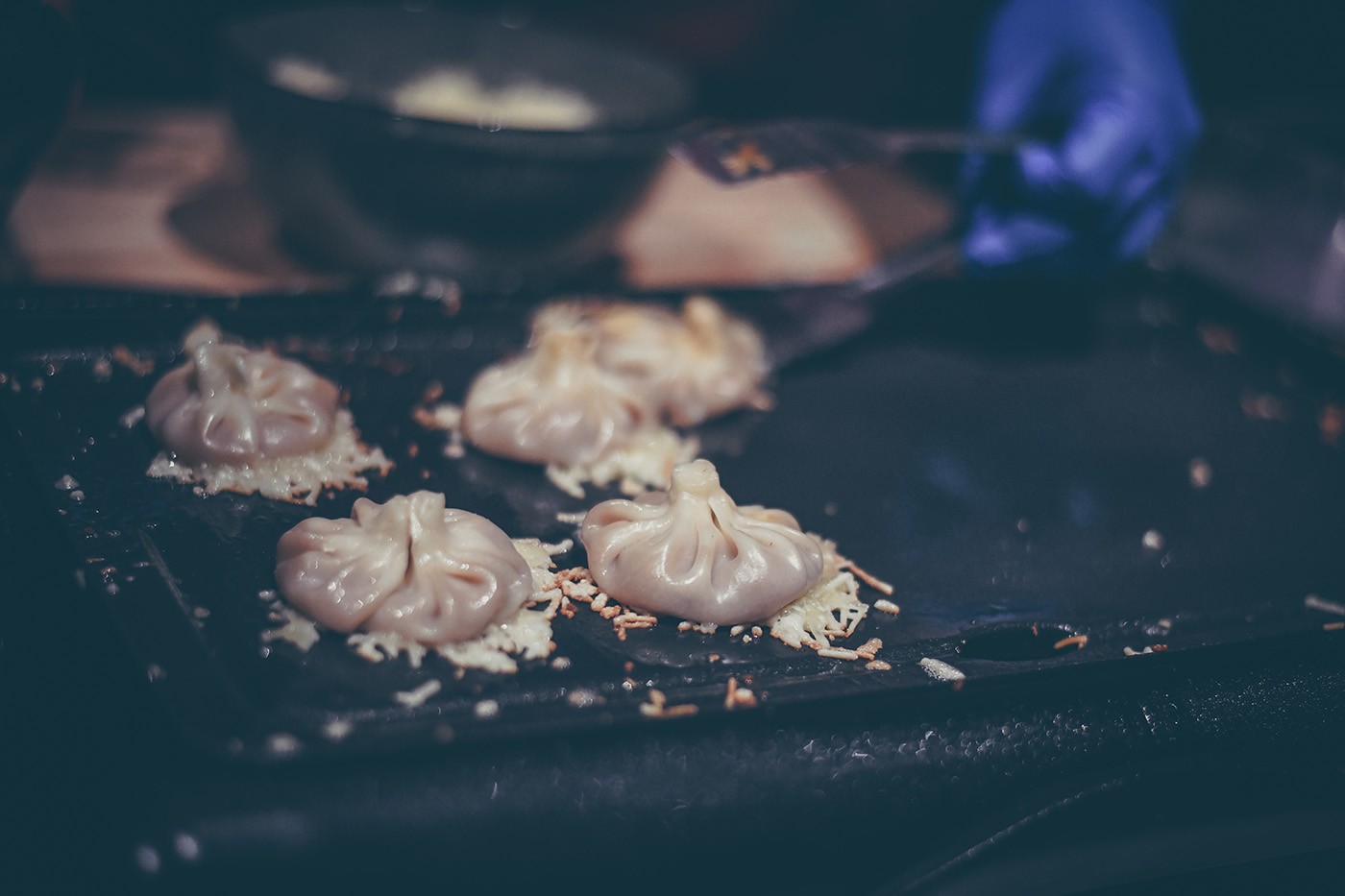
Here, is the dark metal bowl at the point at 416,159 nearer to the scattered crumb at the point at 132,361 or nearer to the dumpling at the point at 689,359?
the dumpling at the point at 689,359

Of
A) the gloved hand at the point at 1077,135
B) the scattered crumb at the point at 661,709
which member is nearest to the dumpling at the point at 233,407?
the scattered crumb at the point at 661,709

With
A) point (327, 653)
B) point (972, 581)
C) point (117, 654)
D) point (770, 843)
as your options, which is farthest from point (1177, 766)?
point (117, 654)

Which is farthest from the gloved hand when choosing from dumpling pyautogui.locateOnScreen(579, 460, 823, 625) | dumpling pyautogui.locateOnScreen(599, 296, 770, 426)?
dumpling pyautogui.locateOnScreen(579, 460, 823, 625)

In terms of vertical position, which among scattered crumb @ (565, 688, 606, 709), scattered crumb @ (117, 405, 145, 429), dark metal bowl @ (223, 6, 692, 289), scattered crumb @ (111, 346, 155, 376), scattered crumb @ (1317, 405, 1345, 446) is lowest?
scattered crumb @ (117, 405, 145, 429)

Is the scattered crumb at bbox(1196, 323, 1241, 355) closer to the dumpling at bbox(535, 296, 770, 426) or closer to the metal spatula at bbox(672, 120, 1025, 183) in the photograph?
the metal spatula at bbox(672, 120, 1025, 183)

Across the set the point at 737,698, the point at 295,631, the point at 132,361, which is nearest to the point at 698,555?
the point at 737,698

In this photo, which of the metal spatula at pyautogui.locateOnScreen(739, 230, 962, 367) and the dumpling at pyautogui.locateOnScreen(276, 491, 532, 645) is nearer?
the dumpling at pyautogui.locateOnScreen(276, 491, 532, 645)

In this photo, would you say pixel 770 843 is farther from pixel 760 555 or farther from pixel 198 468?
pixel 198 468
